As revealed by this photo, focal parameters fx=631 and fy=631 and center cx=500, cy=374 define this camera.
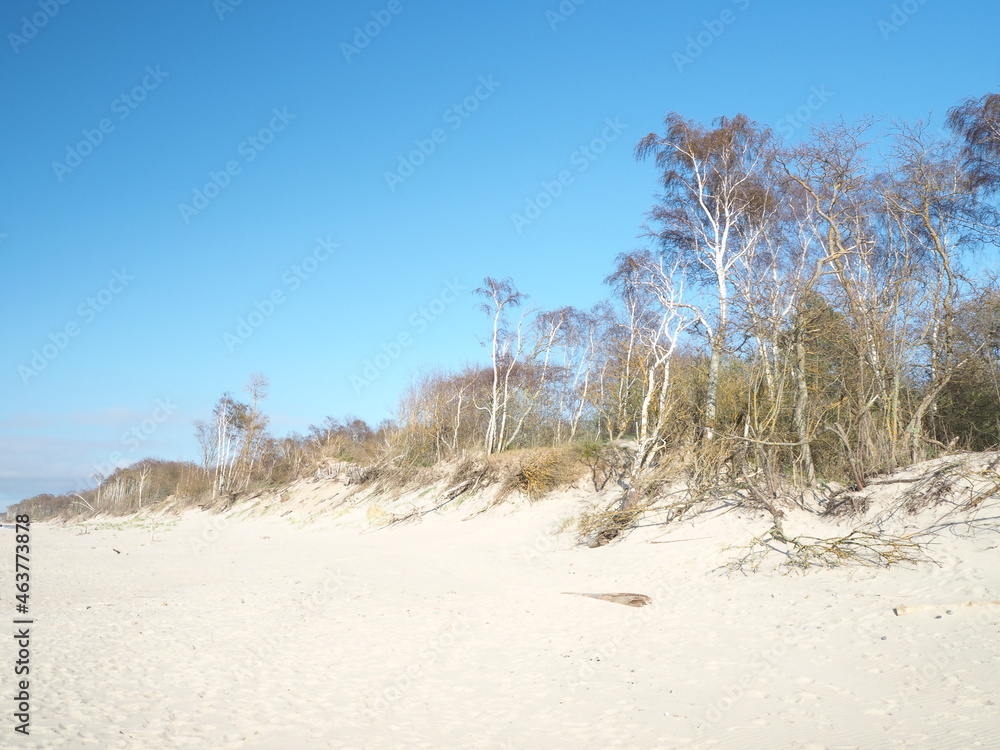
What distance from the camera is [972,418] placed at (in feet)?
47.1

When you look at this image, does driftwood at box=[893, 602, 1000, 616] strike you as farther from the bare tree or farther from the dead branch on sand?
the bare tree

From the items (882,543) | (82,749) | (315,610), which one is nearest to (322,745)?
(82,749)

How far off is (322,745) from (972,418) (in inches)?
608

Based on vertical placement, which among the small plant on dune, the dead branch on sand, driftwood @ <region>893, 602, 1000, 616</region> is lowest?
driftwood @ <region>893, 602, 1000, 616</region>

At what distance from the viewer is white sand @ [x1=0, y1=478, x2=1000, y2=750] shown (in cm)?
519

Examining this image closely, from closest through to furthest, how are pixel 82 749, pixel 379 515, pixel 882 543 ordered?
1. pixel 82 749
2. pixel 882 543
3. pixel 379 515

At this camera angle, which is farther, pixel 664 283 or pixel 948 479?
pixel 664 283

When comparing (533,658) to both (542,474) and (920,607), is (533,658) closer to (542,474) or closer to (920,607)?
(920,607)

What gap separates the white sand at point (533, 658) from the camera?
5188mm

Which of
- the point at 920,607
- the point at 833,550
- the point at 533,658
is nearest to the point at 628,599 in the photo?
the point at 533,658

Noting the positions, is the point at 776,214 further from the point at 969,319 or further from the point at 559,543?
the point at 559,543

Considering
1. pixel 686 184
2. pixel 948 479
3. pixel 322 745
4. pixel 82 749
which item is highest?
pixel 686 184

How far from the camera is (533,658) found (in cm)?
749

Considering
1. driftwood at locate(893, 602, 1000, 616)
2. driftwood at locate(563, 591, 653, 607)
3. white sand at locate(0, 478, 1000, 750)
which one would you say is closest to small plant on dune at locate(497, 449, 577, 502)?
white sand at locate(0, 478, 1000, 750)
